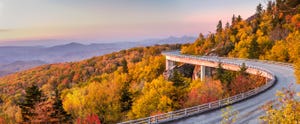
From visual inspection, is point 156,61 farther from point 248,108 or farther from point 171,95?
point 248,108

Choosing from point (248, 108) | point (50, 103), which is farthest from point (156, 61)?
point (248, 108)

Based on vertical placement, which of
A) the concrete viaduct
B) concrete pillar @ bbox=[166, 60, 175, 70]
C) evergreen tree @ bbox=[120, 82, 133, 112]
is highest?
the concrete viaduct

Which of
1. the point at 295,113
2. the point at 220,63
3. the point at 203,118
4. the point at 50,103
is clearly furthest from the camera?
the point at 220,63

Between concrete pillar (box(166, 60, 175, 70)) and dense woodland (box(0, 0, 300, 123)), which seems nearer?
dense woodland (box(0, 0, 300, 123))

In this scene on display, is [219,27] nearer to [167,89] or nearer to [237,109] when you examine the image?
[167,89]

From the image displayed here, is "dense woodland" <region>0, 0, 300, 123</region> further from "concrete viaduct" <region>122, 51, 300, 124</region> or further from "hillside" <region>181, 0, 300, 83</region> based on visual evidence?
"concrete viaduct" <region>122, 51, 300, 124</region>

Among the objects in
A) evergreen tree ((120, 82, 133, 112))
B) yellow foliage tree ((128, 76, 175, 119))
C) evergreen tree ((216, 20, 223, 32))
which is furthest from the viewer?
evergreen tree ((216, 20, 223, 32))

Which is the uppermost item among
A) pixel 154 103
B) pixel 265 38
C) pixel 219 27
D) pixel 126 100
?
pixel 219 27

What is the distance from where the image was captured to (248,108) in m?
31.3

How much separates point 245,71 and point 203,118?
129 feet

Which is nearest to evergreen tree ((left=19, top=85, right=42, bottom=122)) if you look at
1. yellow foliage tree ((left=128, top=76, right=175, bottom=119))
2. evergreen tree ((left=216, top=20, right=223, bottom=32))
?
yellow foliage tree ((left=128, top=76, right=175, bottom=119))

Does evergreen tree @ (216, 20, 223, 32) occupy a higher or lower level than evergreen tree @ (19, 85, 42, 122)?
higher

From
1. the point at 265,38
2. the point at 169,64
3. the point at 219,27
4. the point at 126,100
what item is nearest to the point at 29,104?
the point at 126,100

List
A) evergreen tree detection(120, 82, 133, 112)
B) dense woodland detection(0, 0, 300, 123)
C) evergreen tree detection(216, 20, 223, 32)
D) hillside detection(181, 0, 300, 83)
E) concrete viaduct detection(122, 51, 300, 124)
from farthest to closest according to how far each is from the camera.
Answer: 1. evergreen tree detection(216, 20, 223, 32)
2. hillside detection(181, 0, 300, 83)
3. evergreen tree detection(120, 82, 133, 112)
4. dense woodland detection(0, 0, 300, 123)
5. concrete viaduct detection(122, 51, 300, 124)
